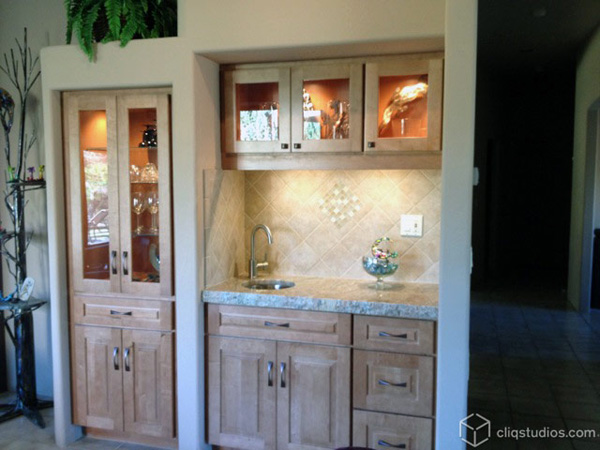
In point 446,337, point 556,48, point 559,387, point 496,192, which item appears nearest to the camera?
point 446,337

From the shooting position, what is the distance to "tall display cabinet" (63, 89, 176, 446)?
9.88 ft

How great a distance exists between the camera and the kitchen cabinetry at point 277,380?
2.75 m

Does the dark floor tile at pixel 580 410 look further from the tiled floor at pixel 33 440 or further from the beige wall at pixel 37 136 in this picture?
the beige wall at pixel 37 136

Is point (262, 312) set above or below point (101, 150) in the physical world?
below

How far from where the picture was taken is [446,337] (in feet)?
8.11

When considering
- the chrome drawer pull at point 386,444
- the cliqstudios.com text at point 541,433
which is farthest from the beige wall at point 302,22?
the cliqstudios.com text at point 541,433

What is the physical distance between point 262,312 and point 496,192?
705cm

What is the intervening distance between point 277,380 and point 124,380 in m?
0.93

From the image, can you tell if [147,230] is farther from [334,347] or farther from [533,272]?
[533,272]

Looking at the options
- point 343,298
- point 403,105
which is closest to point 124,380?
point 343,298

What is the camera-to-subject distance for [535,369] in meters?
4.43

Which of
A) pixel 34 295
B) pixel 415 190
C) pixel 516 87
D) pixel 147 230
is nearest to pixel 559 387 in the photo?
pixel 415 190

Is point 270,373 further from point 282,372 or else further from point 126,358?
point 126,358

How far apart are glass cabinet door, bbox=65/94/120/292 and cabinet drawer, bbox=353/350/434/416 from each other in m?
1.47
